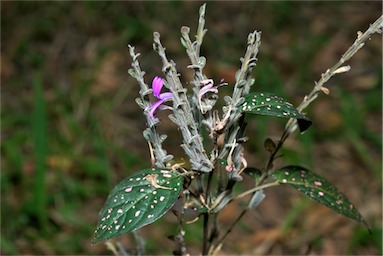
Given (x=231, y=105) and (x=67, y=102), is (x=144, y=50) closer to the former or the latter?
(x=67, y=102)

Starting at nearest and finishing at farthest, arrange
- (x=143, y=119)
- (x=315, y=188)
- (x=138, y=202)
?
(x=138, y=202) → (x=315, y=188) → (x=143, y=119)

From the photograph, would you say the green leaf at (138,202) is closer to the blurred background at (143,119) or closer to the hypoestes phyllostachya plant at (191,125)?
the hypoestes phyllostachya plant at (191,125)

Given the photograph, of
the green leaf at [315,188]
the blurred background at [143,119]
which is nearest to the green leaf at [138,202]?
the green leaf at [315,188]

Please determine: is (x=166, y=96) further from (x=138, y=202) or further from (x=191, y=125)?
(x=138, y=202)

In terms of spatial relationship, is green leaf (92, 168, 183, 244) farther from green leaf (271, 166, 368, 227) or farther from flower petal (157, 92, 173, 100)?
green leaf (271, 166, 368, 227)

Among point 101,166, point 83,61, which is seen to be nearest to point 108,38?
point 83,61

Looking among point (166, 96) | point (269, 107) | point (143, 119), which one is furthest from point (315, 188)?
point (143, 119)
